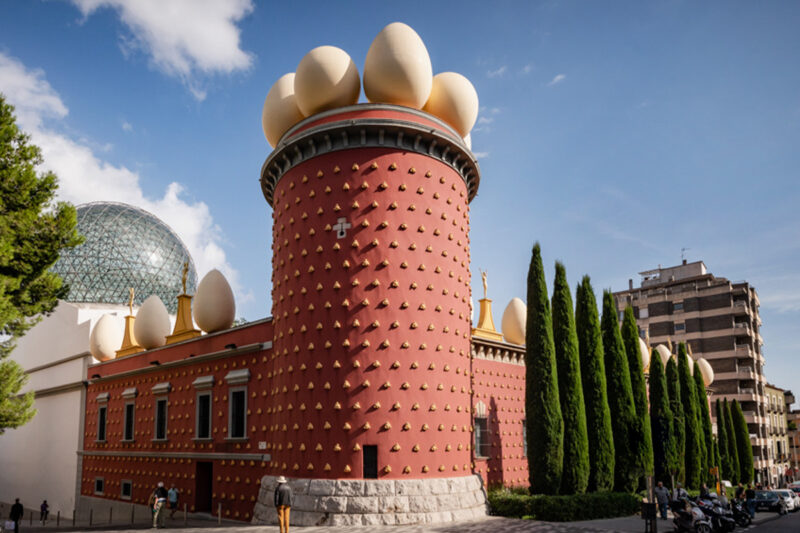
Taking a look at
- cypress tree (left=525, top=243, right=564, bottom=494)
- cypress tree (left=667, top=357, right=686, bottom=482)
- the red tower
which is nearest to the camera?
the red tower

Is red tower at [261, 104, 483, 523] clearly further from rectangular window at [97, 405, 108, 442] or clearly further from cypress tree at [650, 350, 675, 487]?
rectangular window at [97, 405, 108, 442]

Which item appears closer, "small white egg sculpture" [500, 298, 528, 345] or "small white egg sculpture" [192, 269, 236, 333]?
"small white egg sculpture" [192, 269, 236, 333]

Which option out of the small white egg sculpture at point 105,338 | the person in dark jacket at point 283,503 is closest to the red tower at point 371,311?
the person in dark jacket at point 283,503

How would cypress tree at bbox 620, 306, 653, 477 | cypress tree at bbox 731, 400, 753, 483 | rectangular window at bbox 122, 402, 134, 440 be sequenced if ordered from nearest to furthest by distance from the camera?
cypress tree at bbox 620, 306, 653, 477 < rectangular window at bbox 122, 402, 134, 440 < cypress tree at bbox 731, 400, 753, 483

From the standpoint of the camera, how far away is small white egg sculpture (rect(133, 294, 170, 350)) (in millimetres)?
30969

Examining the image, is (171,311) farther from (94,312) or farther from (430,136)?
(430,136)

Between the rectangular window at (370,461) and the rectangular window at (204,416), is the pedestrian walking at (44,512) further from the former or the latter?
the rectangular window at (370,461)

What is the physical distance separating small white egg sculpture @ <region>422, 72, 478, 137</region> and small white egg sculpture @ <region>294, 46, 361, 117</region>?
3.01 meters

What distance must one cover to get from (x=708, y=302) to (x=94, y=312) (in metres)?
57.3

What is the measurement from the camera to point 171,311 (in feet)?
147

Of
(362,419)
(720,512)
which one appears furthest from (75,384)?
(720,512)

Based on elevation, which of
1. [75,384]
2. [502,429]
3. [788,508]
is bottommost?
[788,508]

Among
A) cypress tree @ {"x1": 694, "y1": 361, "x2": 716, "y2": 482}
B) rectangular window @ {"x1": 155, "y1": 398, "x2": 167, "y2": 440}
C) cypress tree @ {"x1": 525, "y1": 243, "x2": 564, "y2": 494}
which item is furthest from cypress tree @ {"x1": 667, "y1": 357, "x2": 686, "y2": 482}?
rectangular window @ {"x1": 155, "y1": 398, "x2": 167, "y2": 440}

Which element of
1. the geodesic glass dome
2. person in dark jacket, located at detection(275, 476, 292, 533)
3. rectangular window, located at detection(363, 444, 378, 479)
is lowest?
person in dark jacket, located at detection(275, 476, 292, 533)
